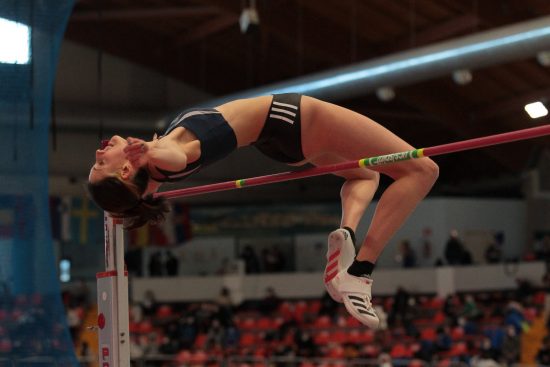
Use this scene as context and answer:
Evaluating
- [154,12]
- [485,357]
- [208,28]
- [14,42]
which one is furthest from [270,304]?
[14,42]

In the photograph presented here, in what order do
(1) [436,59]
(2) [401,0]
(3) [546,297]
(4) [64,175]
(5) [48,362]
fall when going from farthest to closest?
1. (4) [64,175]
2. (3) [546,297]
3. (2) [401,0]
4. (1) [436,59]
5. (5) [48,362]

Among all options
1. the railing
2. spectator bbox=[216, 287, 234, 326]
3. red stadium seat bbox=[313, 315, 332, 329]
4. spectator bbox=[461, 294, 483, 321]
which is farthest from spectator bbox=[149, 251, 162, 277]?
spectator bbox=[461, 294, 483, 321]

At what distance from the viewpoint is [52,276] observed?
4.11 m

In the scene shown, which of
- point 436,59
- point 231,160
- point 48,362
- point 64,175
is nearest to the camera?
point 48,362

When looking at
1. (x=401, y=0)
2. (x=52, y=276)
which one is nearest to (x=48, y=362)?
(x=52, y=276)

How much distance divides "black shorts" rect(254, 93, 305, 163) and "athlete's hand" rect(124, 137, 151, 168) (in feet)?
1.46

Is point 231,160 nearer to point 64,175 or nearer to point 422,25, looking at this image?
point 64,175

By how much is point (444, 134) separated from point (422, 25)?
15.8 ft

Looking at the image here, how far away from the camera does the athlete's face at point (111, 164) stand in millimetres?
2887

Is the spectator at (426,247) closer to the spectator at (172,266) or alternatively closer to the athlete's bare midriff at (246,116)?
the spectator at (172,266)

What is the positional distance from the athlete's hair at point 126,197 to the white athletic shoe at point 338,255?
0.60 meters

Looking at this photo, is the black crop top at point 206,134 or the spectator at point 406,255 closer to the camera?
the black crop top at point 206,134

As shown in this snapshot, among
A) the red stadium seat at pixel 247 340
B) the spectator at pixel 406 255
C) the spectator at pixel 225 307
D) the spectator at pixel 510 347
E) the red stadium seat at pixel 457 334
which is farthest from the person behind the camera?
the spectator at pixel 406 255

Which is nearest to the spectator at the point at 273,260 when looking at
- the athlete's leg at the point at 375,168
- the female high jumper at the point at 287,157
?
the female high jumper at the point at 287,157
